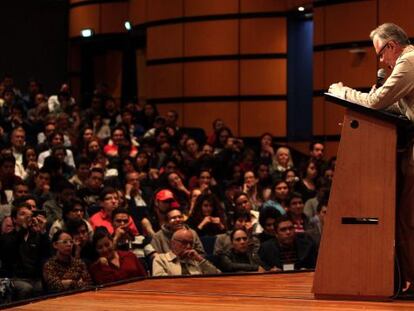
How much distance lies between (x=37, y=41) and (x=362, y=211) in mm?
11781

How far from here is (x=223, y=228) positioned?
21.6 feet

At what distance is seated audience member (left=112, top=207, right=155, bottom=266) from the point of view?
5598 mm

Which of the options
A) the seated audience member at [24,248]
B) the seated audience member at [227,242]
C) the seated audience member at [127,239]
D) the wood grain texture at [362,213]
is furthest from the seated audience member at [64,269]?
the wood grain texture at [362,213]

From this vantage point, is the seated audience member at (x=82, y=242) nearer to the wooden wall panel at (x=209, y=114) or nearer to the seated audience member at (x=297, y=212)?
the seated audience member at (x=297, y=212)

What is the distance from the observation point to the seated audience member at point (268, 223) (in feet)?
20.1

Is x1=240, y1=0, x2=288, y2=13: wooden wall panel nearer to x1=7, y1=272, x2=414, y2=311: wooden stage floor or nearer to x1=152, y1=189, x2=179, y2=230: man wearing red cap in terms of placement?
x1=152, y1=189, x2=179, y2=230: man wearing red cap

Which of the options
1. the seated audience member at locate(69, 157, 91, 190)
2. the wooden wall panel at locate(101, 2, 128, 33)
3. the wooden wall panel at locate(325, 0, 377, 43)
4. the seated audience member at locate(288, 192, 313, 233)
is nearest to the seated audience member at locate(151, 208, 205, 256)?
the seated audience member at locate(288, 192, 313, 233)

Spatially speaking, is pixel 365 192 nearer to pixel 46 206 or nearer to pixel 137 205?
pixel 46 206

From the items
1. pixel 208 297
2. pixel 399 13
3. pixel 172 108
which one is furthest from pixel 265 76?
pixel 208 297

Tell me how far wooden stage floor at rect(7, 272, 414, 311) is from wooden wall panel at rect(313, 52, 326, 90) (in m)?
5.64

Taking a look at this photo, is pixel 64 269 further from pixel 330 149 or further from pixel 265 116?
pixel 265 116

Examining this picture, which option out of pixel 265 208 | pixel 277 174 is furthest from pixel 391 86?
pixel 277 174

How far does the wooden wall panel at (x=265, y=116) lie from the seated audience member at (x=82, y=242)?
5866mm

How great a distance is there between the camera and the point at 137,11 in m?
12.2
